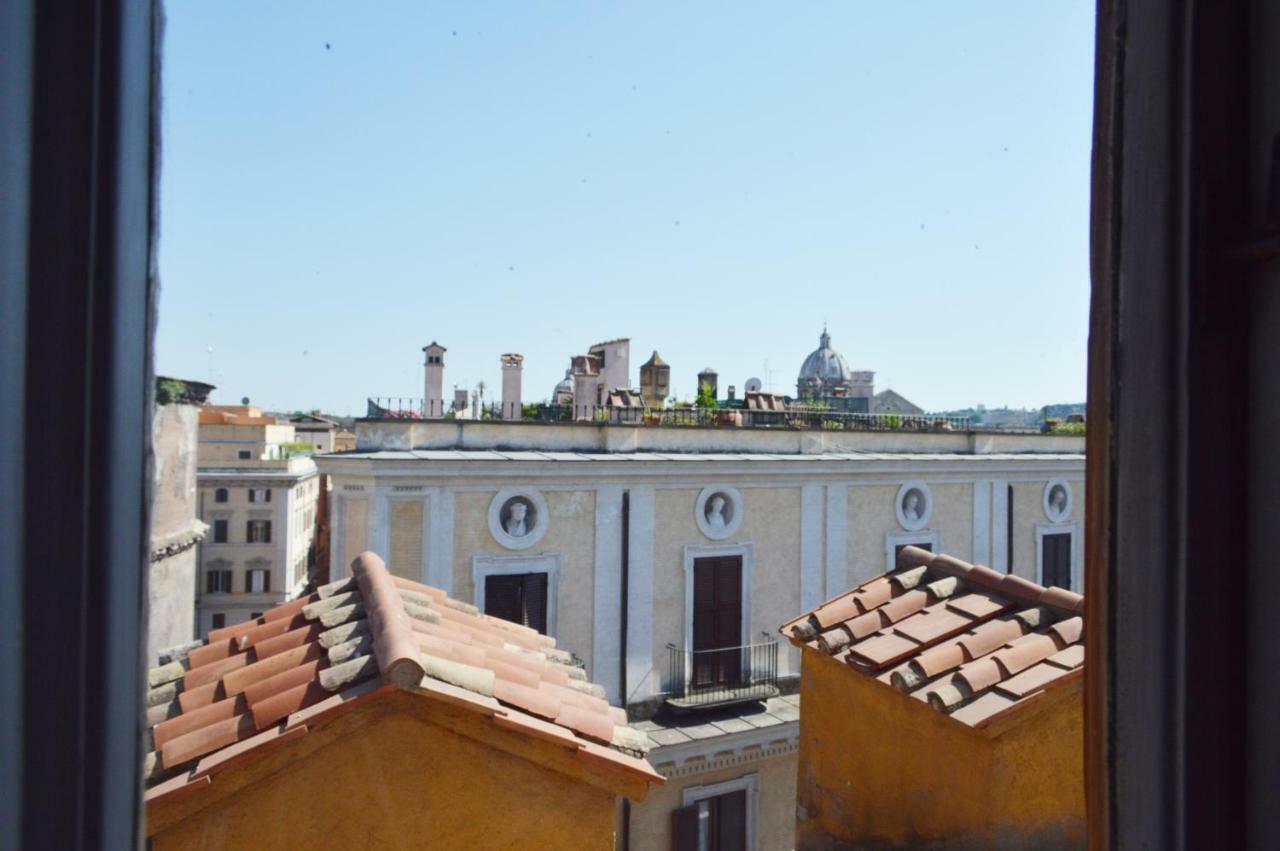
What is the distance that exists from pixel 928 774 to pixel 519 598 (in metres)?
8.32

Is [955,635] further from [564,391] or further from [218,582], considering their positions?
[218,582]

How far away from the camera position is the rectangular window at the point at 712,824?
10562mm

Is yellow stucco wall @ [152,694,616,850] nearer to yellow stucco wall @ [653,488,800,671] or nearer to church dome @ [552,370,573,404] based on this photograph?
yellow stucco wall @ [653,488,800,671]

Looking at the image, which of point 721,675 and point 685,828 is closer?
point 685,828

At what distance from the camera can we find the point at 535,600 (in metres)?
11.1

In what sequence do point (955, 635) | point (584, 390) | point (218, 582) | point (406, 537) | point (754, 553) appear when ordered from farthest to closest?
point (218, 582), point (584, 390), point (754, 553), point (406, 537), point (955, 635)

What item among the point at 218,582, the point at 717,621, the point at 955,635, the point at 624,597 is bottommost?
the point at 218,582

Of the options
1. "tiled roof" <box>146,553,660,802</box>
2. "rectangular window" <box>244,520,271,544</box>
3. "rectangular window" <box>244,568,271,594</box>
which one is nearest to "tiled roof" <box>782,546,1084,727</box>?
"tiled roof" <box>146,553,660,802</box>

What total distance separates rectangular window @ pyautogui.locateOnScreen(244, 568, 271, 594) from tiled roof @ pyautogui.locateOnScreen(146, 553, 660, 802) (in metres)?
26.9

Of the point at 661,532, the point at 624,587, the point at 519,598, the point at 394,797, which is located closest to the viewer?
the point at 394,797

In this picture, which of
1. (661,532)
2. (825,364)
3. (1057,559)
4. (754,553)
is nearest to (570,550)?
(661,532)

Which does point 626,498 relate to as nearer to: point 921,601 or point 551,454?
point 551,454

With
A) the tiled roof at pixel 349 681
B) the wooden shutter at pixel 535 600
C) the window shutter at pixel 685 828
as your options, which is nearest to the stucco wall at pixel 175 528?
the wooden shutter at pixel 535 600

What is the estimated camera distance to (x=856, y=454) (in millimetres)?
13727
